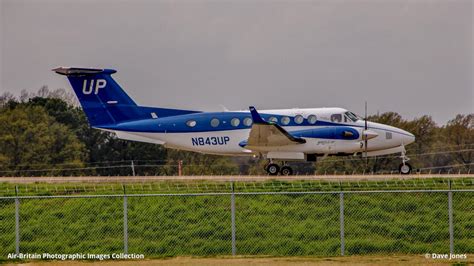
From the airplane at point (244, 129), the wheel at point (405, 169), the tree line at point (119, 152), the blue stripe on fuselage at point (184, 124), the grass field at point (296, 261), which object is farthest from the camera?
the tree line at point (119, 152)

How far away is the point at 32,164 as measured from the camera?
7988 cm

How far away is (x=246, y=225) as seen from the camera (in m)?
40.2

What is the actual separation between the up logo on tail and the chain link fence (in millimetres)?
11190

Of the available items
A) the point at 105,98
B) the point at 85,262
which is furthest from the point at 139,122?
the point at 85,262

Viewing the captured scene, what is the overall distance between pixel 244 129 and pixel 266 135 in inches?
70.3

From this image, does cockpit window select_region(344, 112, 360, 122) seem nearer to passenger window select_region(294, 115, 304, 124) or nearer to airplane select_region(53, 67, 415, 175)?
airplane select_region(53, 67, 415, 175)

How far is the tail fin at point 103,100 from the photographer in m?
55.2

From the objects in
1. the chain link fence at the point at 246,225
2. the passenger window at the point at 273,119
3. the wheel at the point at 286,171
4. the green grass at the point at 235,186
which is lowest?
the chain link fence at the point at 246,225

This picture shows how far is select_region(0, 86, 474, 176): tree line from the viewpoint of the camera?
80.7m

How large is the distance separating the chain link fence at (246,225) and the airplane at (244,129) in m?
8.85

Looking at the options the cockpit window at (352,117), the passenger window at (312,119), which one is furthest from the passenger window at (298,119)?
the cockpit window at (352,117)

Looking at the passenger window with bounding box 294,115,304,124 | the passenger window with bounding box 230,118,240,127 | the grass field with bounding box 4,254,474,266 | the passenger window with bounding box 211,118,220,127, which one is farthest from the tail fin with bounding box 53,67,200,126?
the grass field with bounding box 4,254,474,266

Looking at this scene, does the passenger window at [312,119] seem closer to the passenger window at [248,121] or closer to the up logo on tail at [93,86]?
the passenger window at [248,121]

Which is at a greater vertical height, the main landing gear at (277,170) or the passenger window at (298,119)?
the passenger window at (298,119)
